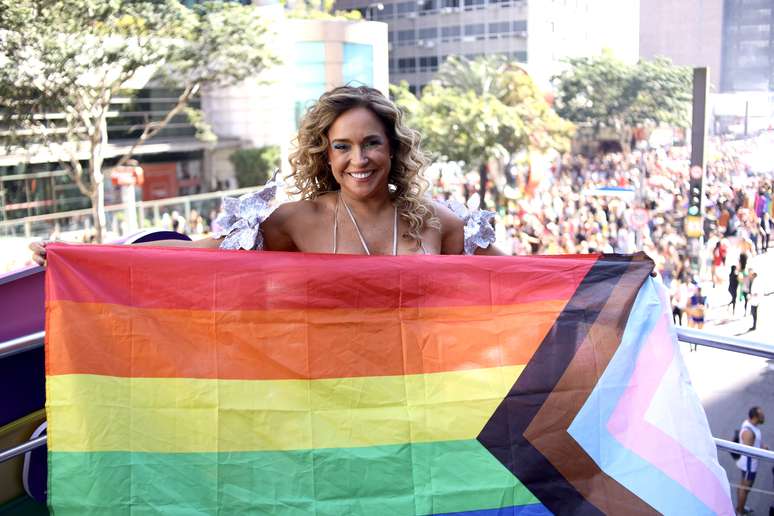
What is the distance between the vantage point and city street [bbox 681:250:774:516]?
6.98 m

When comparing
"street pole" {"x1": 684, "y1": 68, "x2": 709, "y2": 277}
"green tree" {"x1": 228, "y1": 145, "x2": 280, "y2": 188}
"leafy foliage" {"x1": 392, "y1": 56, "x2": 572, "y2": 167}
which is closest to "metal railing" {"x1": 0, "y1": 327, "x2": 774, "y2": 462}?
"street pole" {"x1": 684, "y1": 68, "x2": 709, "y2": 277}

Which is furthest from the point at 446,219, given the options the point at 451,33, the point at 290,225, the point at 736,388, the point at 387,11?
the point at 387,11

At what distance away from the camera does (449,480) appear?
6.53ft

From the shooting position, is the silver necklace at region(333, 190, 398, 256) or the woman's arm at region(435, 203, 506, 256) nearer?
the silver necklace at region(333, 190, 398, 256)

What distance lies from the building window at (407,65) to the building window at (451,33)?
8.70 feet

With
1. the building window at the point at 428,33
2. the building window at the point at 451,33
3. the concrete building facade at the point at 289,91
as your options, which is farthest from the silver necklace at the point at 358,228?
the building window at the point at 428,33

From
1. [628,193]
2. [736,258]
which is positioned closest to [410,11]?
[628,193]

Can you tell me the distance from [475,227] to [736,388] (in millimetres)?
8694

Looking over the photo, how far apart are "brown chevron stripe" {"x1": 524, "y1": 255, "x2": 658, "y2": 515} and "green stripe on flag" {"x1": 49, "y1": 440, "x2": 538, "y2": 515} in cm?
12

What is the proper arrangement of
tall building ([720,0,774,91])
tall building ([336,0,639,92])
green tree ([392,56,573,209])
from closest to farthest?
green tree ([392,56,573,209]) → tall building ([720,0,774,91]) → tall building ([336,0,639,92])

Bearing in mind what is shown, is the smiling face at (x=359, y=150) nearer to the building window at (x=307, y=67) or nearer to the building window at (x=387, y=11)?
the building window at (x=307, y=67)

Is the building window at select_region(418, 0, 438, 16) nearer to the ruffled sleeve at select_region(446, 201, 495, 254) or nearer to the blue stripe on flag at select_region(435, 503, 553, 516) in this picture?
the ruffled sleeve at select_region(446, 201, 495, 254)

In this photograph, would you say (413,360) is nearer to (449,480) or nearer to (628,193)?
(449,480)

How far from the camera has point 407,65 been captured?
5297cm
